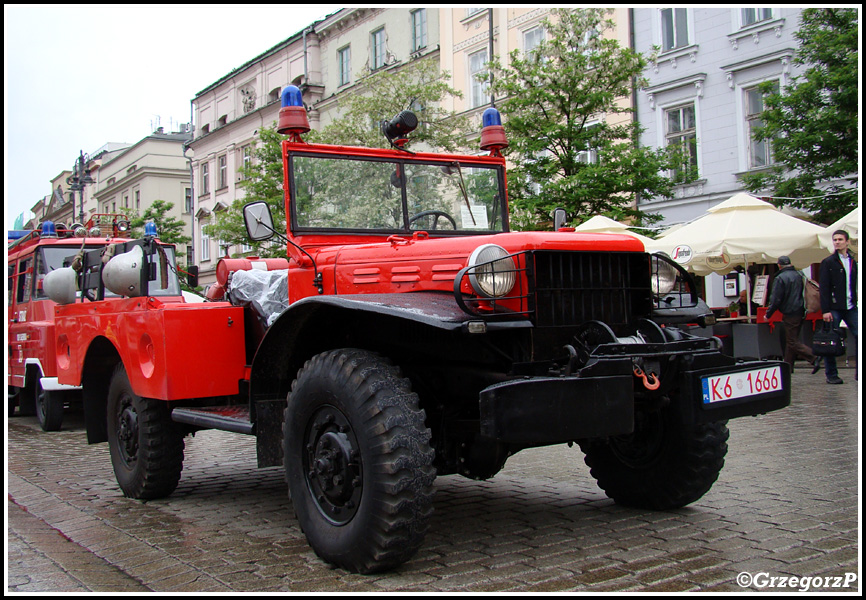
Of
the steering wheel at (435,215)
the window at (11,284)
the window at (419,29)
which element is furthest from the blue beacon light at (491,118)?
the window at (419,29)

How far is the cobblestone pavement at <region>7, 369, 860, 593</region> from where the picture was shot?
3625 millimetres

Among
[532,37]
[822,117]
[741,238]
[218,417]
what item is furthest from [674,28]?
[218,417]

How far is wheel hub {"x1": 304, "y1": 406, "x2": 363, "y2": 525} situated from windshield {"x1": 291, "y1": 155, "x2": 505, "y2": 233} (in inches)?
64.6

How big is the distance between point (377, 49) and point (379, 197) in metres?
28.4

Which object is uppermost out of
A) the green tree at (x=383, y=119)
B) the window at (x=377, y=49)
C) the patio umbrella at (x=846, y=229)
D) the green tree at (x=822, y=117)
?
the window at (x=377, y=49)

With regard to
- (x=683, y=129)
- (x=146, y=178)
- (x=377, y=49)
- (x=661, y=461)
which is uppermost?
(x=377, y=49)

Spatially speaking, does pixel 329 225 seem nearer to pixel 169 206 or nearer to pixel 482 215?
pixel 482 215

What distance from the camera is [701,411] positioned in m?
3.78

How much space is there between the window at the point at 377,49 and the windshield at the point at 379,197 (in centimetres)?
2735

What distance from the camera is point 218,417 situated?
4.94 metres

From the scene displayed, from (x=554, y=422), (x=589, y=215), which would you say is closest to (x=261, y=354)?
(x=554, y=422)

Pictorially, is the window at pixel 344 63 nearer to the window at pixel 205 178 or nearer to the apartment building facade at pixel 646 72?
the apartment building facade at pixel 646 72

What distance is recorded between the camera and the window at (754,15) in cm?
2003

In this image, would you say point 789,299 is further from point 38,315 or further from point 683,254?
point 38,315
